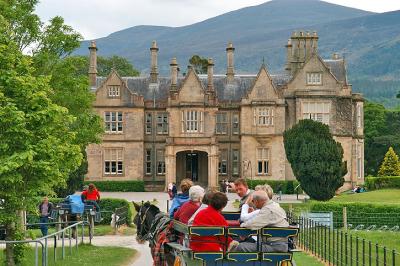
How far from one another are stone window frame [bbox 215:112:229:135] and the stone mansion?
0.08 meters

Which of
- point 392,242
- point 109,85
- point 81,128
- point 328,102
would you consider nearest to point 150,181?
point 109,85

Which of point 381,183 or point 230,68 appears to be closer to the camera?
A: point 381,183

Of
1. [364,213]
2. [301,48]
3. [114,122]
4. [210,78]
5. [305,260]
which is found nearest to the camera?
[305,260]

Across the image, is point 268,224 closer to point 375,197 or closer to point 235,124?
point 375,197

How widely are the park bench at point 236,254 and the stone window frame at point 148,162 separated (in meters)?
49.4

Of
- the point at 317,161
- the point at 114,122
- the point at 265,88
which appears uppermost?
the point at 265,88

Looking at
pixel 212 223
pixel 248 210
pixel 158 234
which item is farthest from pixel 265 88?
pixel 212 223

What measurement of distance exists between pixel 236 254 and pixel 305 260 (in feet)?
28.9

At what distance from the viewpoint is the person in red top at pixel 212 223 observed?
44.2ft

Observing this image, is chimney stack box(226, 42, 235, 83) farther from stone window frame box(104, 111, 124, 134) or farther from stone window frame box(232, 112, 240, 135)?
stone window frame box(104, 111, 124, 134)

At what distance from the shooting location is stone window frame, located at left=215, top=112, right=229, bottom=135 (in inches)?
2486

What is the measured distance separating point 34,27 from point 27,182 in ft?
49.4

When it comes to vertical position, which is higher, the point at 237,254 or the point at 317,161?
the point at 317,161

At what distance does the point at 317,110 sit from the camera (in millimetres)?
60594
